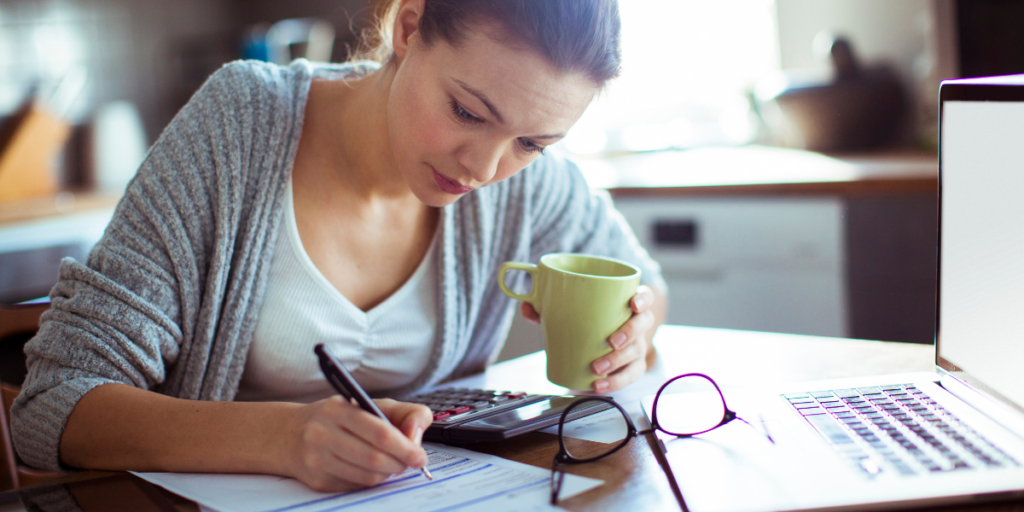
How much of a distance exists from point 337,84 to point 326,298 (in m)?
0.30

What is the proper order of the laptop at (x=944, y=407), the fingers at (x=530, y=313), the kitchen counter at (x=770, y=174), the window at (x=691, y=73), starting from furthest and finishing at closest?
1. the window at (x=691, y=73)
2. the kitchen counter at (x=770, y=174)
3. the fingers at (x=530, y=313)
4. the laptop at (x=944, y=407)

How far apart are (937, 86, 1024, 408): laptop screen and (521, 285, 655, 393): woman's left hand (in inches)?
11.3

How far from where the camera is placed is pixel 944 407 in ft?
2.19

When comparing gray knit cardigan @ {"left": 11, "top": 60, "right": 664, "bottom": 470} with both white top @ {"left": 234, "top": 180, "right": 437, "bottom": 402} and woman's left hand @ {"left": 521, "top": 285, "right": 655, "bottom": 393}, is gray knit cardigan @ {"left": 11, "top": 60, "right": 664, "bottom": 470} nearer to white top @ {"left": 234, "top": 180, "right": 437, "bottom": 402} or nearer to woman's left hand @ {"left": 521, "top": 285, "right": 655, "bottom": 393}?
white top @ {"left": 234, "top": 180, "right": 437, "bottom": 402}

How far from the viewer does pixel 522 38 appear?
749 millimetres

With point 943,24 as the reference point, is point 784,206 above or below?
below

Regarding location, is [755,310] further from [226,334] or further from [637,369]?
[226,334]

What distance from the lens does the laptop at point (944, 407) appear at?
55 cm

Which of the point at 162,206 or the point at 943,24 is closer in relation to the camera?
the point at 162,206

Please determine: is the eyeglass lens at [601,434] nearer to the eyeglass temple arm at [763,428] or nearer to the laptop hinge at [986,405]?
the eyeglass temple arm at [763,428]

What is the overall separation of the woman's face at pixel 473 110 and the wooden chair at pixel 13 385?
520mm

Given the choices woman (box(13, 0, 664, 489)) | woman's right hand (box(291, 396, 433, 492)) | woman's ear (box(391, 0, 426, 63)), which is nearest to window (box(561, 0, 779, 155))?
woman (box(13, 0, 664, 489))

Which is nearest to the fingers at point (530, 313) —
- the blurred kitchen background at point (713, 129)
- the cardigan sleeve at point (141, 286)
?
the cardigan sleeve at point (141, 286)

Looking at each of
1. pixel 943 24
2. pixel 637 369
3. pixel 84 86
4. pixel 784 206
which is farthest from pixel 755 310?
pixel 84 86
